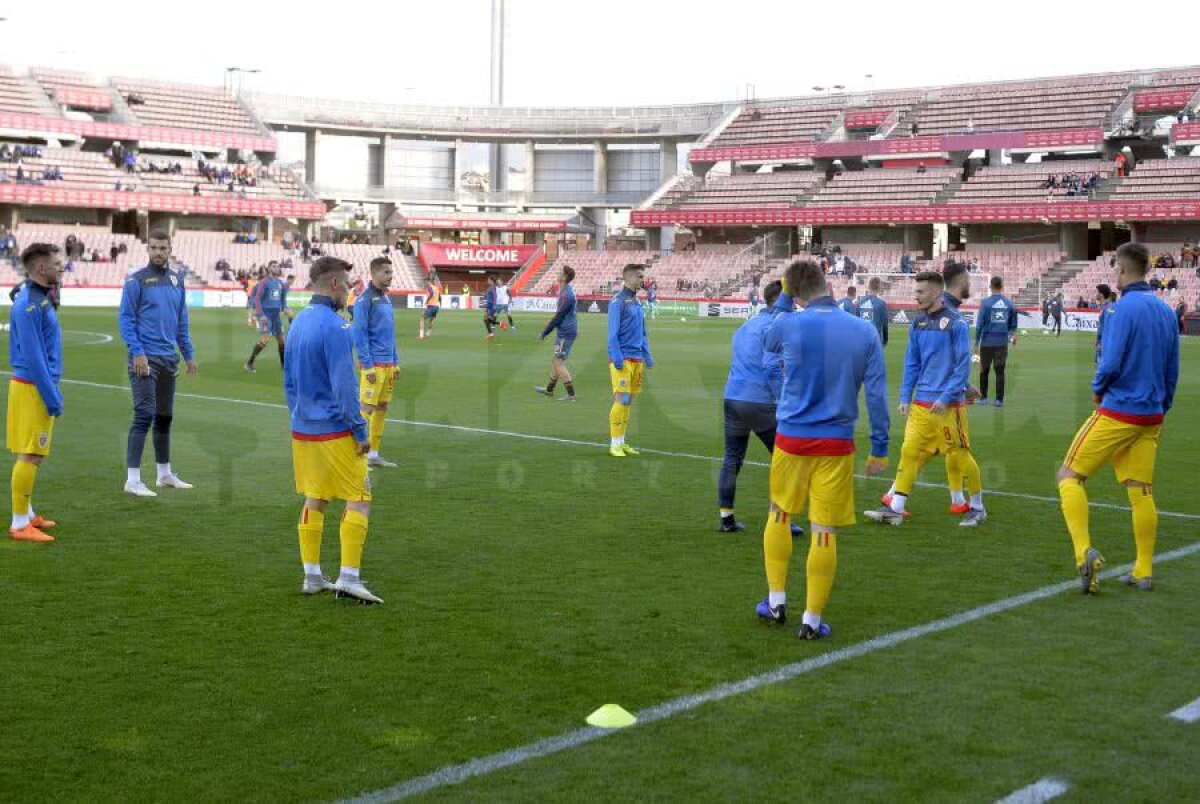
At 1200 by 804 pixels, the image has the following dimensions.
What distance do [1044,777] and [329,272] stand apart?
4.77 m

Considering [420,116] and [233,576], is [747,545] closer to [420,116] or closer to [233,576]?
[233,576]

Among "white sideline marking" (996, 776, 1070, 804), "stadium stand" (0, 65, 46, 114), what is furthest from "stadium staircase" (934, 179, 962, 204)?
"white sideline marking" (996, 776, 1070, 804)

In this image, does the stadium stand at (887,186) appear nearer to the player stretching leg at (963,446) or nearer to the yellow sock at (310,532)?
the player stretching leg at (963,446)

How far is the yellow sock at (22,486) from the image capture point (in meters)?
9.20

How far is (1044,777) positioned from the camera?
16.5 feet

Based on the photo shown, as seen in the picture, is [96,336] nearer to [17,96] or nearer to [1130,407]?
[1130,407]

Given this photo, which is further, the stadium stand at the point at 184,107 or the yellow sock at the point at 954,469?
the stadium stand at the point at 184,107

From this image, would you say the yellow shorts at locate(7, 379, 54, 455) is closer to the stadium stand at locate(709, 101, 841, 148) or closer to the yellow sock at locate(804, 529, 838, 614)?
the yellow sock at locate(804, 529, 838, 614)

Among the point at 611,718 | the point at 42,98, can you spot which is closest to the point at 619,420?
the point at 611,718

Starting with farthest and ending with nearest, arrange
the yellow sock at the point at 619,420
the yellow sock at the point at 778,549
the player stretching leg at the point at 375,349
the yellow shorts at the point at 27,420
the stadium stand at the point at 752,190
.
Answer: the stadium stand at the point at 752,190 → the yellow sock at the point at 619,420 → the player stretching leg at the point at 375,349 → the yellow shorts at the point at 27,420 → the yellow sock at the point at 778,549

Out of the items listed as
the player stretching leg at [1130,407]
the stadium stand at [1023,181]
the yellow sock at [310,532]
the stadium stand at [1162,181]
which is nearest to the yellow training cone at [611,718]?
the yellow sock at [310,532]

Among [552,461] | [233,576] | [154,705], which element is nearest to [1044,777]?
[154,705]

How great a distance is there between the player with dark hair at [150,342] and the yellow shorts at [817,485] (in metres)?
6.19

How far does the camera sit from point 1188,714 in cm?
576
